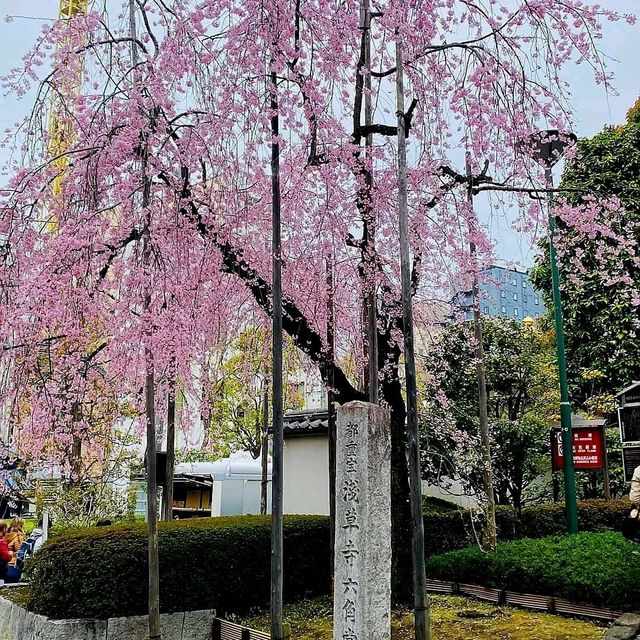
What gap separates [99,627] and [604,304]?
564 inches

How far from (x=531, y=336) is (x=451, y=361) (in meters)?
1.91

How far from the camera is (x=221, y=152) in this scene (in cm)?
633

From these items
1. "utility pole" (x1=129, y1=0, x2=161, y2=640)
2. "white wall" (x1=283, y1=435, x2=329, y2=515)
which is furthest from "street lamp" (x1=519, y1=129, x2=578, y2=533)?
"utility pole" (x1=129, y1=0, x2=161, y2=640)

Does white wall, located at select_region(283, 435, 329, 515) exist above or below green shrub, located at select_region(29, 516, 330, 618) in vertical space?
above

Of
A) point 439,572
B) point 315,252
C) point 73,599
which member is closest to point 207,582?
point 73,599

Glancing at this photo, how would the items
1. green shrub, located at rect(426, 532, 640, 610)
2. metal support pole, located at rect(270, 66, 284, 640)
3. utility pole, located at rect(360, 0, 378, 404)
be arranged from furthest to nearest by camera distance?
green shrub, located at rect(426, 532, 640, 610)
utility pole, located at rect(360, 0, 378, 404)
metal support pole, located at rect(270, 66, 284, 640)

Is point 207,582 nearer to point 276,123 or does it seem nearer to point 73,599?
point 73,599

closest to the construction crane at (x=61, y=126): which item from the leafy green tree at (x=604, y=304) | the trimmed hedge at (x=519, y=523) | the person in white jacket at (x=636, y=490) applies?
the person in white jacket at (x=636, y=490)

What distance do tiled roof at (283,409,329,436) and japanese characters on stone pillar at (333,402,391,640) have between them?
22.5ft

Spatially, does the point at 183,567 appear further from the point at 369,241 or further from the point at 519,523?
the point at 519,523

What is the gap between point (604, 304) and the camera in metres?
17.0

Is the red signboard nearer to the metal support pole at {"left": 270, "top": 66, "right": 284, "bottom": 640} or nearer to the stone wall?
the stone wall

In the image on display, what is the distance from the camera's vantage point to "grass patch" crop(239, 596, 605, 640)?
21.5 feet

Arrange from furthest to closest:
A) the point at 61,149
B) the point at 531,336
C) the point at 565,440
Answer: the point at 531,336 < the point at 565,440 < the point at 61,149
